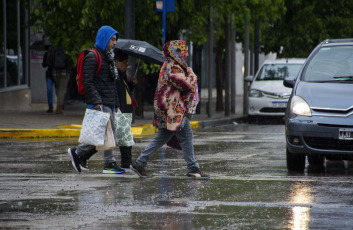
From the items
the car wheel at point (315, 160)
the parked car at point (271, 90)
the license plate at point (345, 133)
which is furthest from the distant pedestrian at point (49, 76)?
the license plate at point (345, 133)

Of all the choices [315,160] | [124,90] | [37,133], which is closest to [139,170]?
[124,90]

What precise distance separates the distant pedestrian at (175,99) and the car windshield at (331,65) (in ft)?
6.14

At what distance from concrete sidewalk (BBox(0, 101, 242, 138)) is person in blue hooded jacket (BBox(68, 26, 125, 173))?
5.52 metres

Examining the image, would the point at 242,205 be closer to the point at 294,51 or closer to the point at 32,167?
the point at 32,167

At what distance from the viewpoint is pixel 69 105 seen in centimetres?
2420

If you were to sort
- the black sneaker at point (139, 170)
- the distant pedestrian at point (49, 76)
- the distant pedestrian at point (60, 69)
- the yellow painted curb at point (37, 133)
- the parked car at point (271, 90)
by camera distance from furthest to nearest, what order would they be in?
1. the distant pedestrian at point (49, 76)
2. the parked car at point (271, 90)
3. the distant pedestrian at point (60, 69)
4. the yellow painted curb at point (37, 133)
5. the black sneaker at point (139, 170)

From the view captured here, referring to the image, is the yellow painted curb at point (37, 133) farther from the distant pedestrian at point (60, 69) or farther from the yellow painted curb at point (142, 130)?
the distant pedestrian at point (60, 69)

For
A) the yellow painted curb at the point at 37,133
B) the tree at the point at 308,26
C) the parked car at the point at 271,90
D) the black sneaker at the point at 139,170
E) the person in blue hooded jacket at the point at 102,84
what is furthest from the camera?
the tree at the point at 308,26

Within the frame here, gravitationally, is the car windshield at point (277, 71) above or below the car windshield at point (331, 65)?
below

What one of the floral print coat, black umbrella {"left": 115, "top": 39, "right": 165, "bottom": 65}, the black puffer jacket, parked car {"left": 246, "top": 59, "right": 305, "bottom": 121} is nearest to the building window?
parked car {"left": 246, "top": 59, "right": 305, "bottom": 121}

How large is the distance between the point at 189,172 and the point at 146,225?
3193mm

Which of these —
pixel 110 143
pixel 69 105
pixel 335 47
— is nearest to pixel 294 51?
pixel 69 105

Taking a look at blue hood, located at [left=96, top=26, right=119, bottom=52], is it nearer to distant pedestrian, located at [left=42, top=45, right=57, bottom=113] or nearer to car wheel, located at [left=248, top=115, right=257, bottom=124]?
distant pedestrian, located at [left=42, top=45, right=57, bottom=113]

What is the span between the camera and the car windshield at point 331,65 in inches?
426
